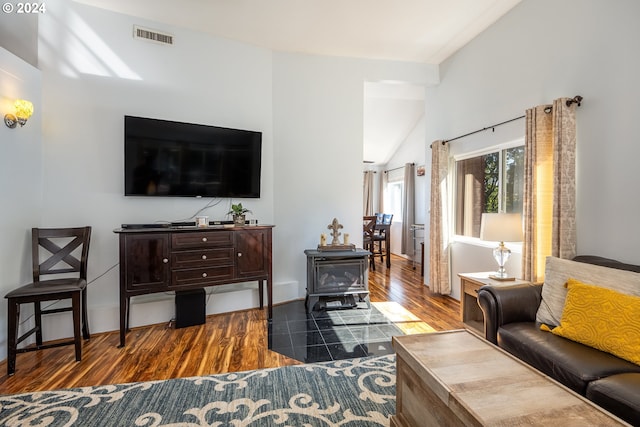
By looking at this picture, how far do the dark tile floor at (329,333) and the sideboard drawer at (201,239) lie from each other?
3.28ft

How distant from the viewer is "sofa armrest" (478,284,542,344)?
6.93ft

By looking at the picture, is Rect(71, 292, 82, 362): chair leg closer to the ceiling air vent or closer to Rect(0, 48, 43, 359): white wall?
Rect(0, 48, 43, 359): white wall

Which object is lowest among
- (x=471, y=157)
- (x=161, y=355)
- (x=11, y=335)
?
(x=161, y=355)

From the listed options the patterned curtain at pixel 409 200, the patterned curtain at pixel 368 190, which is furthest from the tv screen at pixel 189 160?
the patterned curtain at pixel 368 190

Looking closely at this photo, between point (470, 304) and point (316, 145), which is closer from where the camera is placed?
point (470, 304)

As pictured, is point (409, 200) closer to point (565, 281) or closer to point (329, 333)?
point (329, 333)

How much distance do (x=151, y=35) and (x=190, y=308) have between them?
2.81 m

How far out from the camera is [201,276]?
9.39 feet

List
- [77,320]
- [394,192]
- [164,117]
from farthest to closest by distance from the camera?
[394,192], [164,117], [77,320]

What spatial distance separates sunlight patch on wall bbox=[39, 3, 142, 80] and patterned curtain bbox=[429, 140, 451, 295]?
148 inches

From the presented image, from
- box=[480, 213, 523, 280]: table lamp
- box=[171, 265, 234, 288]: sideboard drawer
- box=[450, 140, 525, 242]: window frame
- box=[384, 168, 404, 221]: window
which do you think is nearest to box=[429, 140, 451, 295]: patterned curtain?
box=[450, 140, 525, 242]: window frame

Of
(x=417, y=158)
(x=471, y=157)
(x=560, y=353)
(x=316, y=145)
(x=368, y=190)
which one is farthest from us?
(x=368, y=190)

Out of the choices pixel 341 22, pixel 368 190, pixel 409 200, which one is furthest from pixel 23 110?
pixel 368 190

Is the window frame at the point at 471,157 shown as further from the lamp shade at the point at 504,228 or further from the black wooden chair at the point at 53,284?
the black wooden chair at the point at 53,284
